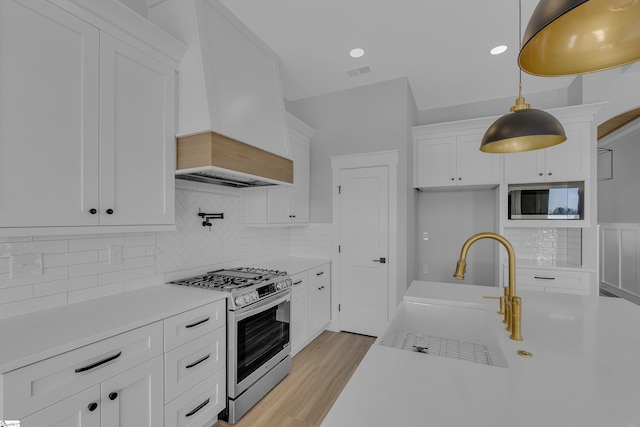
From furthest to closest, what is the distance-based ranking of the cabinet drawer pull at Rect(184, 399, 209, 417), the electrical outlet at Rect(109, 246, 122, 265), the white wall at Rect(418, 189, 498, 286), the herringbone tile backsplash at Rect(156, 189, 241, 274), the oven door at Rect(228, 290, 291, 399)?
the white wall at Rect(418, 189, 498, 286), the herringbone tile backsplash at Rect(156, 189, 241, 274), the oven door at Rect(228, 290, 291, 399), the electrical outlet at Rect(109, 246, 122, 265), the cabinet drawer pull at Rect(184, 399, 209, 417)

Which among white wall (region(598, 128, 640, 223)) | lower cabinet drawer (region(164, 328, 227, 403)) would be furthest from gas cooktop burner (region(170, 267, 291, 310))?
white wall (region(598, 128, 640, 223))

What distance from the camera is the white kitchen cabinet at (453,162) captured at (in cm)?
356

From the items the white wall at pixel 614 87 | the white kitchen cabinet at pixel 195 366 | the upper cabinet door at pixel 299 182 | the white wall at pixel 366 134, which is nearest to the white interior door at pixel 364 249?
the white wall at pixel 366 134

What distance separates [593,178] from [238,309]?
389 cm

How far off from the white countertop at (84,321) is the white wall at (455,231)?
3260 millimetres

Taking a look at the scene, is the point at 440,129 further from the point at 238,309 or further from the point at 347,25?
the point at 238,309

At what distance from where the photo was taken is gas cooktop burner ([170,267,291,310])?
211 centimetres

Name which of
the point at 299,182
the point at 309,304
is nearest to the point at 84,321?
the point at 309,304

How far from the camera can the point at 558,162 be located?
129 inches

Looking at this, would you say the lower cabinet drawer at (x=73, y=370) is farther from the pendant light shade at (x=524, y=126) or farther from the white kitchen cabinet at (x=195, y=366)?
the pendant light shade at (x=524, y=126)

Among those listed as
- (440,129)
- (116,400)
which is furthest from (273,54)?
(116,400)

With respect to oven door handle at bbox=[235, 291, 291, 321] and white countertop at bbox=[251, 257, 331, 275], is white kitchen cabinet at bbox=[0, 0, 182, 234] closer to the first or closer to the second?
oven door handle at bbox=[235, 291, 291, 321]

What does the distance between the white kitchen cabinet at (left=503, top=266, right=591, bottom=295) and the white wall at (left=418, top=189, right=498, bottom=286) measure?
624 millimetres

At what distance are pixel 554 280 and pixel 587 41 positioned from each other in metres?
3.03
